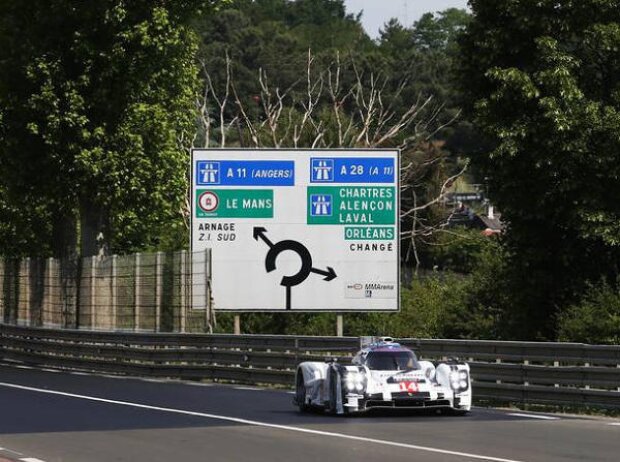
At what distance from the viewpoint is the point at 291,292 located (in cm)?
3381

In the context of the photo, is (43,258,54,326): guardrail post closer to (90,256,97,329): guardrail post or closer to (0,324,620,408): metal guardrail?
(0,324,620,408): metal guardrail

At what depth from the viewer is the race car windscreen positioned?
796 inches

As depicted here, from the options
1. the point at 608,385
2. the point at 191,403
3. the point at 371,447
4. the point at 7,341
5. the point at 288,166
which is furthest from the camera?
the point at 7,341

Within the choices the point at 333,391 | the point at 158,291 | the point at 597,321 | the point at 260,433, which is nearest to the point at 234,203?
→ the point at 158,291

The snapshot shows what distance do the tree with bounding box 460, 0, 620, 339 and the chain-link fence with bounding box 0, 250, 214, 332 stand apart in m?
7.33

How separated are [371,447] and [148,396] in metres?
9.98

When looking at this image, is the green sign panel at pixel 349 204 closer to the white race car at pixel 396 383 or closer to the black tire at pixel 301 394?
the black tire at pixel 301 394

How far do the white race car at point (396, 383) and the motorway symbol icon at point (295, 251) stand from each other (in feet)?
43.3

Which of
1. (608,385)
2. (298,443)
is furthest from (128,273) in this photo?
(298,443)

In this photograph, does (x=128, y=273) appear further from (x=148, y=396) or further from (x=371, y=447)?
(x=371, y=447)

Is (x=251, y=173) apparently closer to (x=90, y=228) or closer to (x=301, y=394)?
(x=90, y=228)

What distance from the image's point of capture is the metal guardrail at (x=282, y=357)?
21.6 m

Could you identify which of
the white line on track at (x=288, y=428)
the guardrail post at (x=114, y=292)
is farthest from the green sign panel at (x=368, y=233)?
the white line on track at (x=288, y=428)

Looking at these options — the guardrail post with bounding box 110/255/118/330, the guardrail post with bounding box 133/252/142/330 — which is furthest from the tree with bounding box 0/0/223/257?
the guardrail post with bounding box 133/252/142/330
